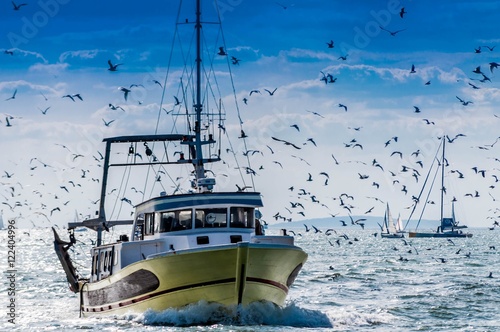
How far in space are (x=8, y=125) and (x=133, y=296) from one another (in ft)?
87.6

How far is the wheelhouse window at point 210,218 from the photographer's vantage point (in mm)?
40500

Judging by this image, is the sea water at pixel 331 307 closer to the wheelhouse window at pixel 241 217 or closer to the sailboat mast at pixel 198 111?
the wheelhouse window at pixel 241 217

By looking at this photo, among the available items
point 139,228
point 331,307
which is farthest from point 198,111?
point 331,307

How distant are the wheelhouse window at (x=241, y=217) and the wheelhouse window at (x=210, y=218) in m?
0.33

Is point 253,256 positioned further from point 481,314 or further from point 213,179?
point 481,314

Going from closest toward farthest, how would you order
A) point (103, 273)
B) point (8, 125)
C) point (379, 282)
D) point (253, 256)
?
1. point (253, 256)
2. point (103, 273)
3. point (8, 125)
4. point (379, 282)

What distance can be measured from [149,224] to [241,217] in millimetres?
3948

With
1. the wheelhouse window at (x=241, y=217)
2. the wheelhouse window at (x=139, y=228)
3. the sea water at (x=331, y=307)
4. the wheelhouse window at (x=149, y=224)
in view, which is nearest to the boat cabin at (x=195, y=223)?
the wheelhouse window at (x=241, y=217)

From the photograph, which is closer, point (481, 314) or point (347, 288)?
point (481, 314)

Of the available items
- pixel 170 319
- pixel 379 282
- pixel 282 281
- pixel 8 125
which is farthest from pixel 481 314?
pixel 8 125

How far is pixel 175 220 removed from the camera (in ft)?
134

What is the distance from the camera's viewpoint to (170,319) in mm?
38375

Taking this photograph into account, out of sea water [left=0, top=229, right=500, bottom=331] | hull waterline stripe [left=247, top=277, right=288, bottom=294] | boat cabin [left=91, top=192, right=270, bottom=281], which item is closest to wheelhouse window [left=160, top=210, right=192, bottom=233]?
boat cabin [left=91, top=192, right=270, bottom=281]

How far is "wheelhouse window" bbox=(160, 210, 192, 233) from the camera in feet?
133
